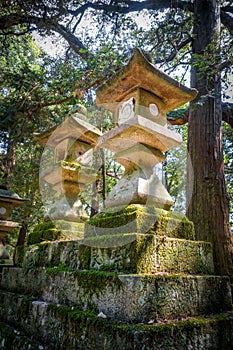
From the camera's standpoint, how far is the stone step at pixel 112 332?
169cm

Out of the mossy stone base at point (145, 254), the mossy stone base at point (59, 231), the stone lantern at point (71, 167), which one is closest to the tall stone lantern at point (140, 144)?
the mossy stone base at point (145, 254)

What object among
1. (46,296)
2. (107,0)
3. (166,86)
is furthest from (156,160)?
(107,0)

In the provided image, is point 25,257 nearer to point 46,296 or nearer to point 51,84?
point 46,296

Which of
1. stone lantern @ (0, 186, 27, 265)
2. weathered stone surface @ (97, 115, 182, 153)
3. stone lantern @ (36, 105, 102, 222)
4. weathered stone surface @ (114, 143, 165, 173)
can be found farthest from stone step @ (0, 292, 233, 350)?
stone lantern @ (0, 186, 27, 265)

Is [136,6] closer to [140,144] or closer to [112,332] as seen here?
[140,144]

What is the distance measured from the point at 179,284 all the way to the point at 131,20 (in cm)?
557

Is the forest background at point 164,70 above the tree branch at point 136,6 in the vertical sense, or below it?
below

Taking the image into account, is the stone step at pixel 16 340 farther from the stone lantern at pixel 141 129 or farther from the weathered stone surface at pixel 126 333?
the stone lantern at pixel 141 129

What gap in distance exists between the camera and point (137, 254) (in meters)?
2.03

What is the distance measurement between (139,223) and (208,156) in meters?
3.13

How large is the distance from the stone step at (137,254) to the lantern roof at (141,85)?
5.01 ft

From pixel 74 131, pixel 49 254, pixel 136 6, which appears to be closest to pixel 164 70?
pixel 136 6

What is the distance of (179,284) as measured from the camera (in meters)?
2.07

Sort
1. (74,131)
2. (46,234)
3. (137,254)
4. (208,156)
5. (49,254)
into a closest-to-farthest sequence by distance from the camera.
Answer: (137,254) → (49,254) → (46,234) → (74,131) → (208,156)
